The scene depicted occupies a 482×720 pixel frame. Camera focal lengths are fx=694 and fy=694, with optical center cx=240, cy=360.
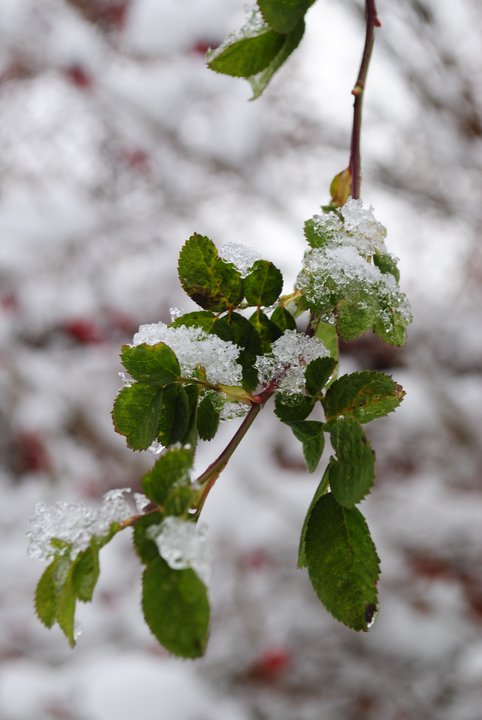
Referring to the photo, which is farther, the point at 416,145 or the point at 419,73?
the point at 416,145

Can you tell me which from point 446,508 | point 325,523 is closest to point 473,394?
point 446,508

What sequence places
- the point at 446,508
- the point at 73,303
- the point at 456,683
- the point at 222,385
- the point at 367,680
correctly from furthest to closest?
the point at 73,303, the point at 446,508, the point at 367,680, the point at 456,683, the point at 222,385

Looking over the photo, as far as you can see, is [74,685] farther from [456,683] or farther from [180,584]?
[180,584]

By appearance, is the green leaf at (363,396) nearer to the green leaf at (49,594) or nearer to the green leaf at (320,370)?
Result: the green leaf at (320,370)

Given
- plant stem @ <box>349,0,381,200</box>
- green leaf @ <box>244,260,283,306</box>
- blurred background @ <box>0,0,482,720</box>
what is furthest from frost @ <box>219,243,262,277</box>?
blurred background @ <box>0,0,482,720</box>

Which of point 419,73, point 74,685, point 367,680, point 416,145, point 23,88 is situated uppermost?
point 416,145
